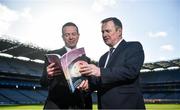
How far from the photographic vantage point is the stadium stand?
47.9 m

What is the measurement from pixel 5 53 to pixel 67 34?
49.2 metres

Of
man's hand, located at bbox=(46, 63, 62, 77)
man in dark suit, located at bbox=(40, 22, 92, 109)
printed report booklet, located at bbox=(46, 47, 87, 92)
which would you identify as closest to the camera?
printed report booklet, located at bbox=(46, 47, 87, 92)

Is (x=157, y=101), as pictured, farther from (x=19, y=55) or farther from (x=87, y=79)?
(x=87, y=79)

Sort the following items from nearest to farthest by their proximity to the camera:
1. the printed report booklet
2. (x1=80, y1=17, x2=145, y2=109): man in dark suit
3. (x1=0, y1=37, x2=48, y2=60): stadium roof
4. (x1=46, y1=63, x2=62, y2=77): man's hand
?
(x1=80, y1=17, x2=145, y2=109): man in dark suit → the printed report booklet → (x1=46, y1=63, x2=62, y2=77): man's hand → (x1=0, y1=37, x2=48, y2=60): stadium roof

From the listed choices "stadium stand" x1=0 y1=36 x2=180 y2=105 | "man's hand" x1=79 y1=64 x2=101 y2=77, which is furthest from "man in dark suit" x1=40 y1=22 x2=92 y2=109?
"stadium stand" x1=0 y1=36 x2=180 y2=105

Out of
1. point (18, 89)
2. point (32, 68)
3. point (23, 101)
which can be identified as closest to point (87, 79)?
point (23, 101)

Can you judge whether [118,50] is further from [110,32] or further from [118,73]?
[118,73]

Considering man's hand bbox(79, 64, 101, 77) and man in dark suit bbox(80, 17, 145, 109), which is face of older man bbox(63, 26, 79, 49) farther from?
man's hand bbox(79, 64, 101, 77)

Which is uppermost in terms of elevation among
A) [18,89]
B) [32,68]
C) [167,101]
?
[32,68]

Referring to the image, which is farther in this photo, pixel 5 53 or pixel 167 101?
pixel 167 101

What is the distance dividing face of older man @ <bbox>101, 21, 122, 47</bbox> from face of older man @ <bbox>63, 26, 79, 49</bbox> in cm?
104

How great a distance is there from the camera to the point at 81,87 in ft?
13.7

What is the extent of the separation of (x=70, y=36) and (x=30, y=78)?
55214 mm

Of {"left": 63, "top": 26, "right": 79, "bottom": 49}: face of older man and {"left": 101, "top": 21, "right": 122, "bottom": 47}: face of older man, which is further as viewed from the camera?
{"left": 63, "top": 26, "right": 79, "bottom": 49}: face of older man
